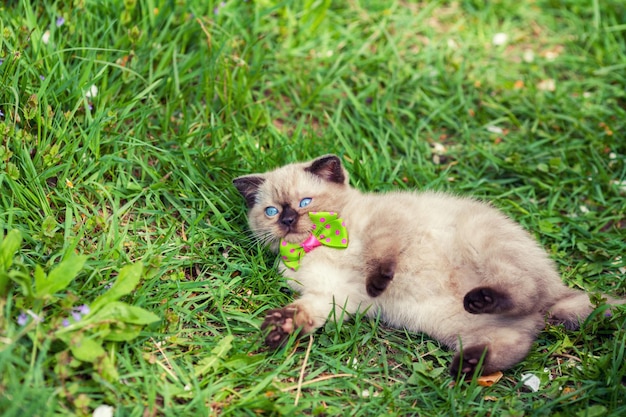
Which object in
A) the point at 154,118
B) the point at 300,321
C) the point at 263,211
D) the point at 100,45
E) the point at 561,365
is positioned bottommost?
the point at 561,365

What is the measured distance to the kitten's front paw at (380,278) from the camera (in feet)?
11.5

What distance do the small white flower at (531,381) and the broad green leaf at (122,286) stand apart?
83.4 inches

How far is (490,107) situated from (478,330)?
2.48 meters

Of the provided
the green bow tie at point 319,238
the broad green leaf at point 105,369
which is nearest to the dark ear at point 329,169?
the green bow tie at point 319,238

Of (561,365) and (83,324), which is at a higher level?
(83,324)

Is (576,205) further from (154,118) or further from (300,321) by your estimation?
(154,118)

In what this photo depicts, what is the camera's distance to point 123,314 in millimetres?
3051

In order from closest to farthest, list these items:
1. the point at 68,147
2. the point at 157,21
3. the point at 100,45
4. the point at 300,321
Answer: the point at 300,321 → the point at 68,147 → the point at 100,45 → the point at 157,21

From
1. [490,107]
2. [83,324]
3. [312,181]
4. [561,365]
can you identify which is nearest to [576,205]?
[490,107]

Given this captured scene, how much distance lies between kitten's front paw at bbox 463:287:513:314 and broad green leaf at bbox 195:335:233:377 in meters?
1.31

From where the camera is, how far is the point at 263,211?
390 centimetres

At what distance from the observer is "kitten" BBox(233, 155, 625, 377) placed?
11.0ft

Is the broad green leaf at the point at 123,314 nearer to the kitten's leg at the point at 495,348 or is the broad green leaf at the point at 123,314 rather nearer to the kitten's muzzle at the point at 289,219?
the kitten's muzzle at the point at 289,219

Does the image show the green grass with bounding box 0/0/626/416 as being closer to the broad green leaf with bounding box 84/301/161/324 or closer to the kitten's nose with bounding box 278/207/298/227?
the broad green leaf with bounding box 84/301/161/324
